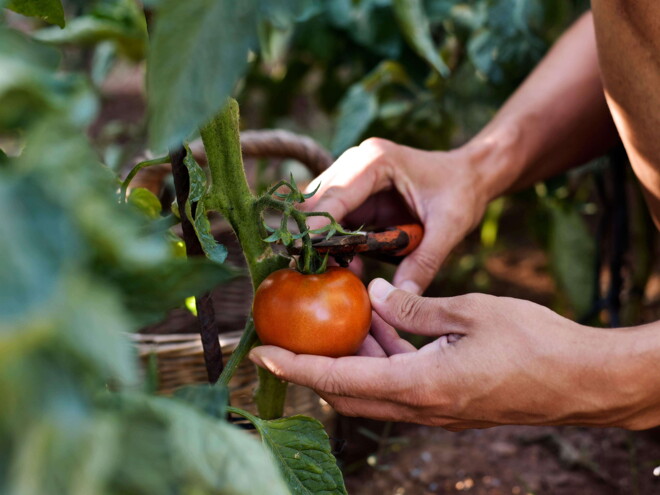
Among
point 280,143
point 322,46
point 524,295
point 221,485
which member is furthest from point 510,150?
point 221,485

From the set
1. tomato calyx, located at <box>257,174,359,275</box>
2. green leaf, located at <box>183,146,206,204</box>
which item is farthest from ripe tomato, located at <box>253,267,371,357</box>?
green leaf, located at <box>183,146,206,204</box>

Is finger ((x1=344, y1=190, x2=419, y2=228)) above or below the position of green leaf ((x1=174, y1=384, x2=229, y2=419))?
below

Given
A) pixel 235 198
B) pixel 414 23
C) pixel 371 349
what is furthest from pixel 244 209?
pixel 414 23

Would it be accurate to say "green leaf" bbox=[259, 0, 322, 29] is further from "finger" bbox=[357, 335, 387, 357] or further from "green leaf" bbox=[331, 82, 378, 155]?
"green leaf" bbox=[331, 82, 378, 155]

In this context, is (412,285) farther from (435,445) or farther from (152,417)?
(152,417)

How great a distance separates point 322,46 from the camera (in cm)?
176

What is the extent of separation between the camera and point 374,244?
0.89 meters

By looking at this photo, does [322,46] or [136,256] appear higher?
[136,256]

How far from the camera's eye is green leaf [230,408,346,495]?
673 millimetres

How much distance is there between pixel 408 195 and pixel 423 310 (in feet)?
0.90

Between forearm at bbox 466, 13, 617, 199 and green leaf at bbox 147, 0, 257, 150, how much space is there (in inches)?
32.7

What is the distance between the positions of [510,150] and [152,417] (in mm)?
965

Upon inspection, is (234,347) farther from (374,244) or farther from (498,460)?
(498,460)

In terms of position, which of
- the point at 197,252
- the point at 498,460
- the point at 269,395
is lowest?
the point at 498,460
